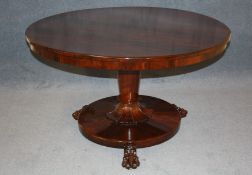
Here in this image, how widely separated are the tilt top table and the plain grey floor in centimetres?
7

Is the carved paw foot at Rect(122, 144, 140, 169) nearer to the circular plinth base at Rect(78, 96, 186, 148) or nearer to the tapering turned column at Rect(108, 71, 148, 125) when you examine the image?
the circular plinth base at Rect(78, 96, 186, 148)

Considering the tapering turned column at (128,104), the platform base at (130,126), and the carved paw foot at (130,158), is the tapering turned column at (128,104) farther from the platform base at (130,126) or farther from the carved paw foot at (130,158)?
the carved paw foot at (130,158)

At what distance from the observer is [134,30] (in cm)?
151

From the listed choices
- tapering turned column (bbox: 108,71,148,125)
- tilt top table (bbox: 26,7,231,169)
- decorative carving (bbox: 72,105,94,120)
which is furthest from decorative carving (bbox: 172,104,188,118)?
decorative carving (bbox: 72,105,94,120)

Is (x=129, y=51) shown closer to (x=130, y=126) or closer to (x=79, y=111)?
(x=130, y=126)

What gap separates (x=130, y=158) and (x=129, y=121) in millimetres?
261

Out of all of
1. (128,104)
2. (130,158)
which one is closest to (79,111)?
(128,104)

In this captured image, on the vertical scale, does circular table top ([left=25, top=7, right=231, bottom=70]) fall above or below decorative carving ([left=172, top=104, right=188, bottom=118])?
above

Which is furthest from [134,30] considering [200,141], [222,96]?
[222,96]

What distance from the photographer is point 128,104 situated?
5.95 ft

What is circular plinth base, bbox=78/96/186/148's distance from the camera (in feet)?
5.45

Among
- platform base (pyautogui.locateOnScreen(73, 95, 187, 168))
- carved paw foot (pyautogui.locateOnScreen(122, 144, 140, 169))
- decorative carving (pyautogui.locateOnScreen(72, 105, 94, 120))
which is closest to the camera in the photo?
carved paw foot (pyautogui.locateOnScreen(122, 144, 140, 169))

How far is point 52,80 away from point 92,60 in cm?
116

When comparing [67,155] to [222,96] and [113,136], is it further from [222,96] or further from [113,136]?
[222,96]
